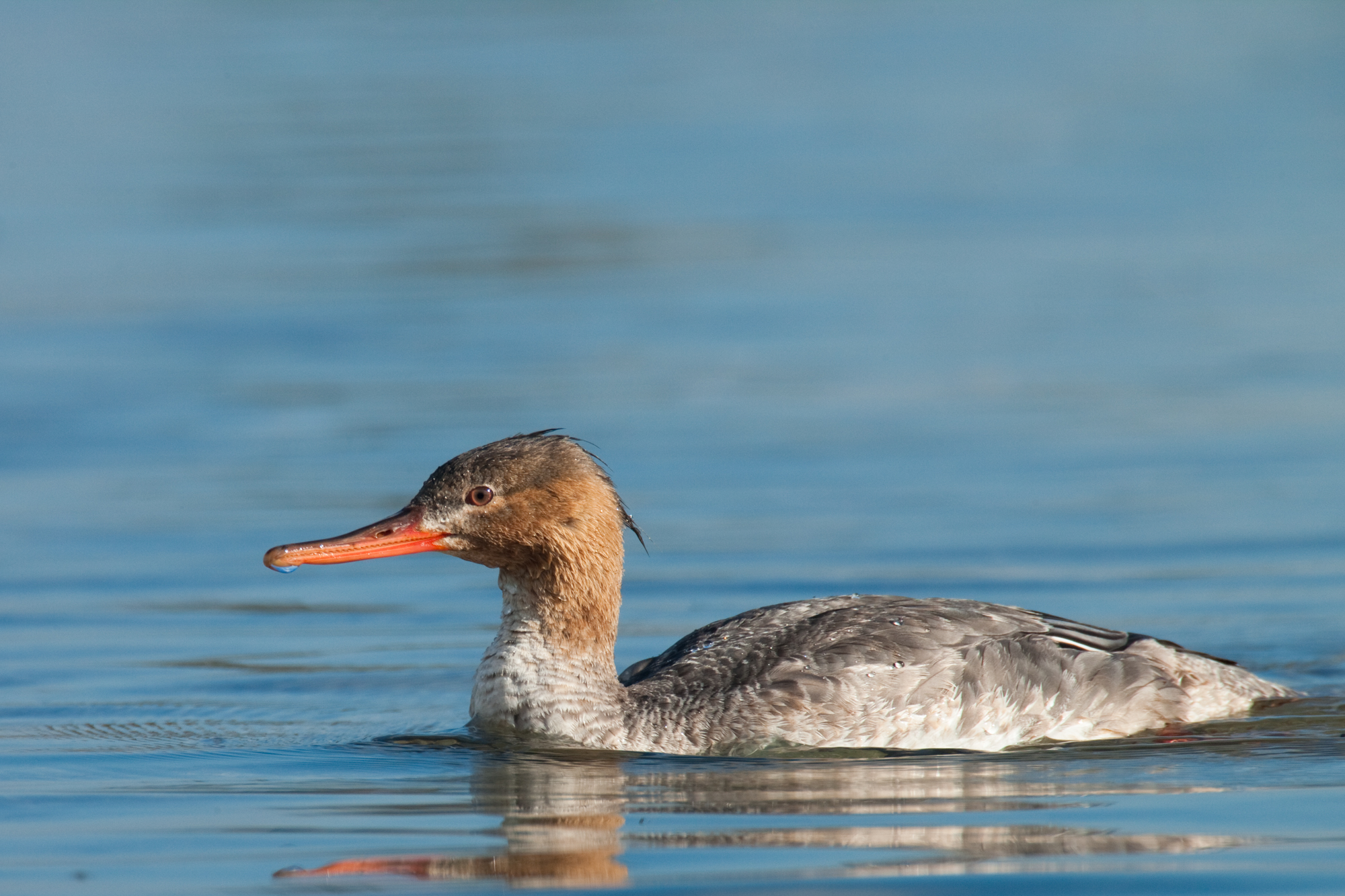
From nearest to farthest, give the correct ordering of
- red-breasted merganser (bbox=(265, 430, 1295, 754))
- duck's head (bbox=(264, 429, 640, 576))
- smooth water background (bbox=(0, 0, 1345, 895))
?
smooth water background (bbox=(0, 0, 1345, 895))
red-breasted merganser (bbox=(265, 430, 1295, 754))
duck's head (bbox=(264, 429, 640, 576))

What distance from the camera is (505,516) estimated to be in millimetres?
9141

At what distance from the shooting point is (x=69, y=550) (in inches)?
494

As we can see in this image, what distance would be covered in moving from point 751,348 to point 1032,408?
108 inches

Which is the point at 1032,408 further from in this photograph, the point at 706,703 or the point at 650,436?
the point at 706,703

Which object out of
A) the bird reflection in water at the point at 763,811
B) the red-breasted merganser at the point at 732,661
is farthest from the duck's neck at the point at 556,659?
the bird reflection in water at the point at 763,811

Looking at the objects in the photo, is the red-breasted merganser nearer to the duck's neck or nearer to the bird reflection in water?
the duck's neck

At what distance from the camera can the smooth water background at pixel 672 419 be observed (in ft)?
25.1

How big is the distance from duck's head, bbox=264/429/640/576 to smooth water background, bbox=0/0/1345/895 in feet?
2.97

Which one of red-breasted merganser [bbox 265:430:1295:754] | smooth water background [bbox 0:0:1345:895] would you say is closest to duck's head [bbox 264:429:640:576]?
red-breasted merganser [bbox 265:430:1295:754]

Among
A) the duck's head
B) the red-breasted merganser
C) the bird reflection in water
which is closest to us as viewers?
the bird reflection in water

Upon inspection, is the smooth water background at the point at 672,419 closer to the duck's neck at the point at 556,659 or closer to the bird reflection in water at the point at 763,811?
the bird reflection in water at the point at 763,811

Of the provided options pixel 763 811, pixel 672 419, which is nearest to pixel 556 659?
pixel 763 811

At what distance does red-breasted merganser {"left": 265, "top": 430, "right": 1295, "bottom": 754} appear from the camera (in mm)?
8977

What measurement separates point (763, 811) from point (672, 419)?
7599mm
